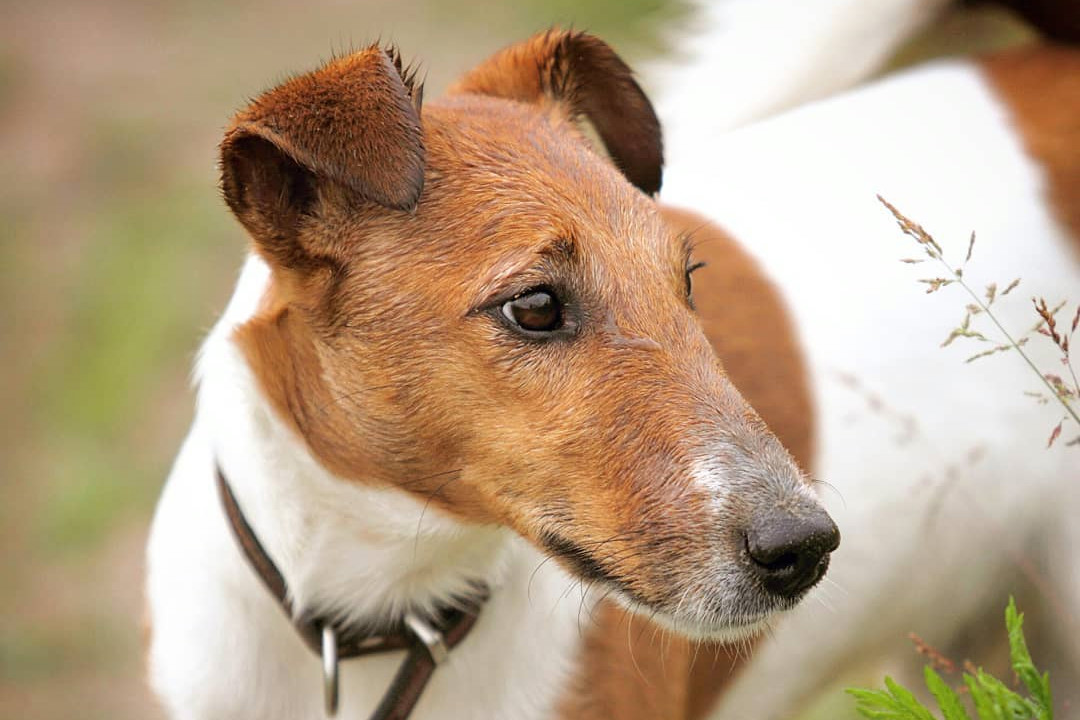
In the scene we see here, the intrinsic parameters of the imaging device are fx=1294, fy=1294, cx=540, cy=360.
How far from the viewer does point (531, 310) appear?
2.12m

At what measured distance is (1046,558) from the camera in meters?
3.13

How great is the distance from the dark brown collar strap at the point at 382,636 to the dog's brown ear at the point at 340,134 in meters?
0.64

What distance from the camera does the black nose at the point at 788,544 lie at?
6.35 ft

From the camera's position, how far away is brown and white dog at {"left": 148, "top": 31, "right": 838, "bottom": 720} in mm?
2039

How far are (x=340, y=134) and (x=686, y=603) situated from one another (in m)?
0.92

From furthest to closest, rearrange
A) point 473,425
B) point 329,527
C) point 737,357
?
point 737,357 < point 329,527 < point 473,425

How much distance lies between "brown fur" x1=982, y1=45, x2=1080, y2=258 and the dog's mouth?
156 cm

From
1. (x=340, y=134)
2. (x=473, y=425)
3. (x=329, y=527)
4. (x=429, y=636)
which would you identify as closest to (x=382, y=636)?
(x=429, y=636)

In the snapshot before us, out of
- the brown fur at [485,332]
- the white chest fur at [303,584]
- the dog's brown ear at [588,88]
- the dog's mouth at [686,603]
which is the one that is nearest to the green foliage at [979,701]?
the dog's mouth at [686,603]

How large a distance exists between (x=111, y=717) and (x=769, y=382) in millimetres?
2462

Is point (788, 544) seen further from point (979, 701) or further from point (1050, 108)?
point (1050, 108)

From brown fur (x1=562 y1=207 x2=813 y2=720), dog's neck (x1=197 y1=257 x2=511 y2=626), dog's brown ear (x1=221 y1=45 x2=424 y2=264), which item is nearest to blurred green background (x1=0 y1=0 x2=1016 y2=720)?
dog's neck (x1=197 y1=257 x2=511 y2=626)

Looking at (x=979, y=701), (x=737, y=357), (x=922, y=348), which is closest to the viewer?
(x=979, y=701)

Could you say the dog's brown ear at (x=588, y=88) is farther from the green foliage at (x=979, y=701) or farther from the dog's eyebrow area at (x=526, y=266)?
the green foliage at (x=979, y=701)
